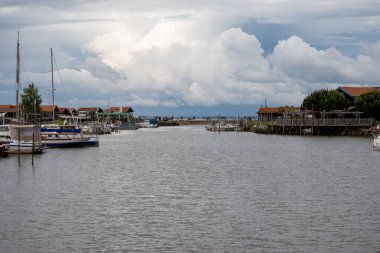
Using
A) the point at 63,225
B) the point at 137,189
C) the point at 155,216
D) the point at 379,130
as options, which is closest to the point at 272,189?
the point at 137,189

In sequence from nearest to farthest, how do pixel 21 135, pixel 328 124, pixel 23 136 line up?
pixel 21 135, pixel 23 136, pixel 328 124

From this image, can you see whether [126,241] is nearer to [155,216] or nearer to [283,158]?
[155,216]

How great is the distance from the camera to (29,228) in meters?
31.6

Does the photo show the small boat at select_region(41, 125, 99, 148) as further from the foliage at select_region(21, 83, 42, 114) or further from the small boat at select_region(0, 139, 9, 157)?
the foliage at select_region(21, 83, 42, 114)

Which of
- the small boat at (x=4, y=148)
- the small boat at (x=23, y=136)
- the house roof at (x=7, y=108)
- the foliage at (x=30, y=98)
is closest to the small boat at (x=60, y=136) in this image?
the small boat at (x=23, y=136)

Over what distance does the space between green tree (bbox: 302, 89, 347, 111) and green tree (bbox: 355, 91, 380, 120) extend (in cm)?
718

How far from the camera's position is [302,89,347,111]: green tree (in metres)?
140

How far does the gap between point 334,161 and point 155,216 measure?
41292 mm

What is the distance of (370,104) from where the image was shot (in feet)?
426

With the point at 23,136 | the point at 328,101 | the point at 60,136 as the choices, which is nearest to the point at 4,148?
the point at 23,136

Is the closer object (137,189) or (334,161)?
(137,189)

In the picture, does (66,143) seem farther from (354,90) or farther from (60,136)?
(354,90)

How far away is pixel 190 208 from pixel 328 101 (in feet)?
354

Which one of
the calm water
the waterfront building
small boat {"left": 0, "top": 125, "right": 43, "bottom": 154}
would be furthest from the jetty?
small boat {"left": 0, "top": 125, "right": 43, "bottom": 154}
